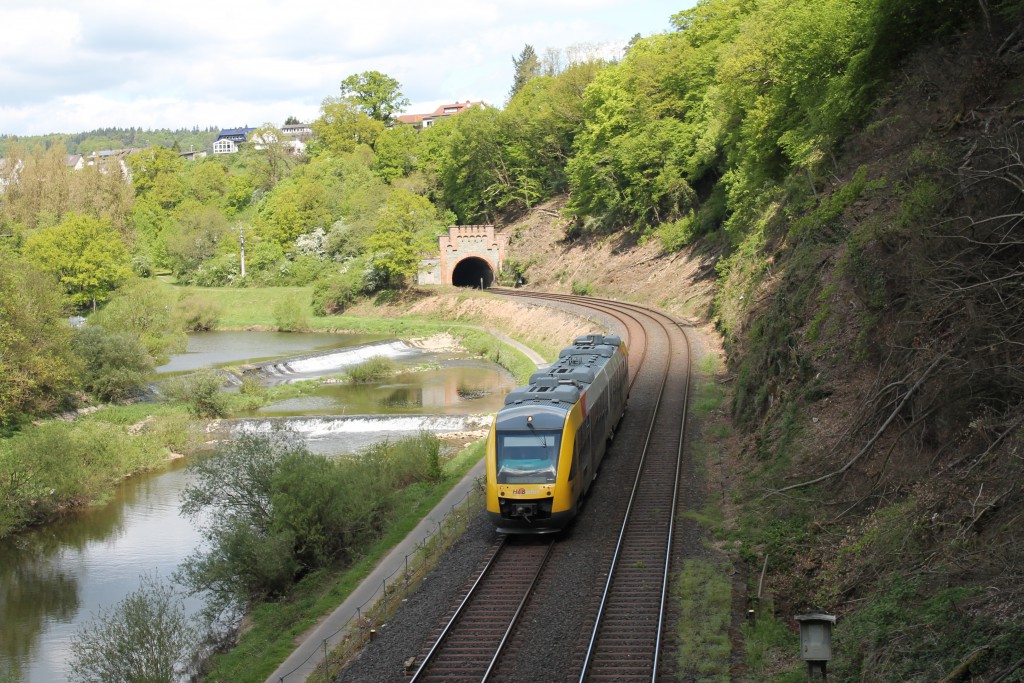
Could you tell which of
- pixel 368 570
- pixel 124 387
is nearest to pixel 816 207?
pixel 368 570

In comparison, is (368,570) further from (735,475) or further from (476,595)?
(735,475)

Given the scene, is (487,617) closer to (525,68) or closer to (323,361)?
(323,361)

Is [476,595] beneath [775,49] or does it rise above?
beneath

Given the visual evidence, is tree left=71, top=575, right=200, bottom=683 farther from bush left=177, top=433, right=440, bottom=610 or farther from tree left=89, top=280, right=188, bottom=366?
tree left=89, top=280, right=188, bottom=366

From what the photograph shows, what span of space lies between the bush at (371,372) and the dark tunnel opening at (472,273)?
3423cm

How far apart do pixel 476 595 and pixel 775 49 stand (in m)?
34.3

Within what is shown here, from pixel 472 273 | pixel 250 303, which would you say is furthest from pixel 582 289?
pixel 250 303

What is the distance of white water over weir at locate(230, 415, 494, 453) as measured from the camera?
130 feet

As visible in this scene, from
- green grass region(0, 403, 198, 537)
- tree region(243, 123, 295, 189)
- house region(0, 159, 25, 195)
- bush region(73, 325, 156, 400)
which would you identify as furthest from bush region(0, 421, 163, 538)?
tree region(243, 123, 295, 189)

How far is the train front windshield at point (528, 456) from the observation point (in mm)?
19250

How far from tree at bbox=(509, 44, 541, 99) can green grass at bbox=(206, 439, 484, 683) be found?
118 meters

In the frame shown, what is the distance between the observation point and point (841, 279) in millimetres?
25000

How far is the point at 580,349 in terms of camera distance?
2994cm

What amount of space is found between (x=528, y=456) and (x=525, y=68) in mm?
125856
